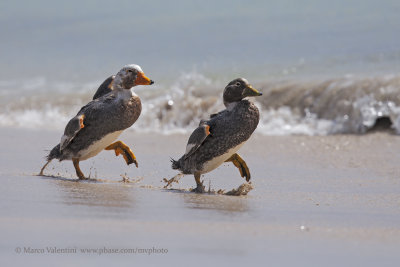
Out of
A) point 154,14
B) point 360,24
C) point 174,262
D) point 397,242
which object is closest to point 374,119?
point 397,242

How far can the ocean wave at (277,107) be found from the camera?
40.4ft

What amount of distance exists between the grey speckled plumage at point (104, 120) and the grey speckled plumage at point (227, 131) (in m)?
0.80

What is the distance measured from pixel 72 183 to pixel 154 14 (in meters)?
27.7

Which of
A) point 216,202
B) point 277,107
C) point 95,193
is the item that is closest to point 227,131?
point 216,202

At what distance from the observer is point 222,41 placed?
88.7 feet

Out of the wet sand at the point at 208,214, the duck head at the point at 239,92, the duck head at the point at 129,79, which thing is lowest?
the wet sand at the point at 208,214

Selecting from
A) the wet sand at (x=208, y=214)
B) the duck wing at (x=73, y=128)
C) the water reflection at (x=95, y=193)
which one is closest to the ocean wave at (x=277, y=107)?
the wet sand at (x=208, y=214)

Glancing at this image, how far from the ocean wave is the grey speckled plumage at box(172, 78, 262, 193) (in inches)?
204

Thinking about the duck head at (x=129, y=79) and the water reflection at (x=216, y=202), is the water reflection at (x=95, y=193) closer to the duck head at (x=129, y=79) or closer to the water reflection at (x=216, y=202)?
the water reflection at (x=216, y=202)

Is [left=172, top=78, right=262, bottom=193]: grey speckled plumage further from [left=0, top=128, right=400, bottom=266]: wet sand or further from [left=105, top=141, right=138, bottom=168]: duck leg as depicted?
[left=105, top=141, right=138, bottom=168]: duck leg

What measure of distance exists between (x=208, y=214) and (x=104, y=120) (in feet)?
6.93

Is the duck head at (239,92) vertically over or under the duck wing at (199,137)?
over

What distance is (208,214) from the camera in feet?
17.4

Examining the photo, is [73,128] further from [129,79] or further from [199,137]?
[199,137]
